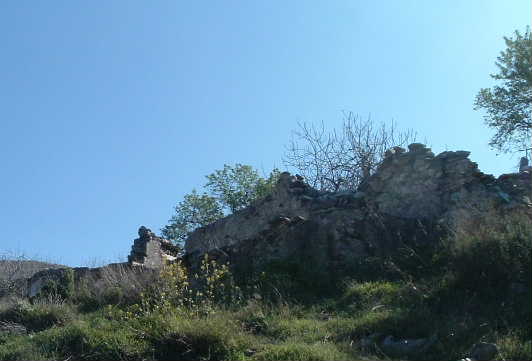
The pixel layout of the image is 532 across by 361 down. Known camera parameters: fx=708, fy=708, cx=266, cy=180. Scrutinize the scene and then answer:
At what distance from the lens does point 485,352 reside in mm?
6727

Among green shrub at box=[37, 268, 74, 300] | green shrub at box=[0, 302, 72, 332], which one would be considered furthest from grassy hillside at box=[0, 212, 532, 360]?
green shrub at box=[37, 268, 74, 300]

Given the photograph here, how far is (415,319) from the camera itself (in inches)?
313

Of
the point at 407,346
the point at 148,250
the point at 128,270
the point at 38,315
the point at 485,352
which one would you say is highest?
the point at 148,250

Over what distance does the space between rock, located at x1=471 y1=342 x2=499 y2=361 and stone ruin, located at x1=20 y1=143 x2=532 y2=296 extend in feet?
12.3

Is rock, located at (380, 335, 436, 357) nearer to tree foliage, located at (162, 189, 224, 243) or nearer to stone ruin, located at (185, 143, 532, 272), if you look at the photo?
stone ruin, located at (185, 143, 532, 272)

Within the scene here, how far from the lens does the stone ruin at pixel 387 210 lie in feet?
37.1

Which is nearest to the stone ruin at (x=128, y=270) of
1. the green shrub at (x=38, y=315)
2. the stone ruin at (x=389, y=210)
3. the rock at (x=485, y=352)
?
the green shrub at (x=38, y=315)

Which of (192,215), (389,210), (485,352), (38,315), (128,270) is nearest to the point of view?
(485,352)

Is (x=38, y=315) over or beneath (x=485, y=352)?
over

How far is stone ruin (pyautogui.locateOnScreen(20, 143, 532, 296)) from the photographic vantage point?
37.1 feet

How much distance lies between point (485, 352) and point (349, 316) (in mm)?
2454

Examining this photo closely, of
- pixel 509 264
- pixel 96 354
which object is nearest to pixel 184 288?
pixel 96 354

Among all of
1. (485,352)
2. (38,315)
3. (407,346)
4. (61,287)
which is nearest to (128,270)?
(61,287)

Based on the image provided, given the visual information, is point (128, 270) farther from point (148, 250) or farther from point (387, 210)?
point (387, 210)
